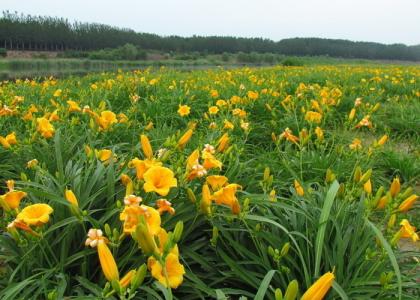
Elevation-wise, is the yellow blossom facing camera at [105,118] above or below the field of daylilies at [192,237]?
above

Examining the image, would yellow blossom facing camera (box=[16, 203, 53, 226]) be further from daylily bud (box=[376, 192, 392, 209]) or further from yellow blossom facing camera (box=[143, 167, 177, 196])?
daylily bud (box=[376, 192, 392, 209])

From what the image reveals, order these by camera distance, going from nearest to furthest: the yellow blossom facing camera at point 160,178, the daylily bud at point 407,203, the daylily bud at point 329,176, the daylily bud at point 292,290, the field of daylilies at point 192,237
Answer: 1. the daylily bud at point 292,290
2. the field of daylilies at point 192,237
3. the yellow blossom facing camera at point 160,178
4. the daylily bud at point 407,203
5. the daylily bud at point 329,176

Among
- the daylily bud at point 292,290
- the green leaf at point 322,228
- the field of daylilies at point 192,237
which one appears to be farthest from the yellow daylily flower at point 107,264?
the green leaf at point 322,228

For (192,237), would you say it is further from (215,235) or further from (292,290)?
(292,290)

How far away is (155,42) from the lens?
87438mm

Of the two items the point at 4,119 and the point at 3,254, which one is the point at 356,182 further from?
the point at 4,119

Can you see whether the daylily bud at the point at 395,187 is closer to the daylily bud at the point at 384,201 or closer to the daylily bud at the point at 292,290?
the daylily bud at the point at 384,201

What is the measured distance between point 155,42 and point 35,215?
3559 inches

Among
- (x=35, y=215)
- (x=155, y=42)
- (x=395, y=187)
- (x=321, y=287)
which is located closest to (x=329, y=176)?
(x=395, y=187)

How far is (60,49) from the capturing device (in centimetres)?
7506

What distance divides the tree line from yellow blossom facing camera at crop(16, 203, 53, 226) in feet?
238

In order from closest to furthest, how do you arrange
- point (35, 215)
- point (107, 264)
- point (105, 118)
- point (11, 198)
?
point (107, 264)
point (35, 215)
point (11, 198)
point (105, 118)

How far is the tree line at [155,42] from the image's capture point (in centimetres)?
6812

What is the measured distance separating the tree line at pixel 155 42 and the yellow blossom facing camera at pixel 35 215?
72.6m
